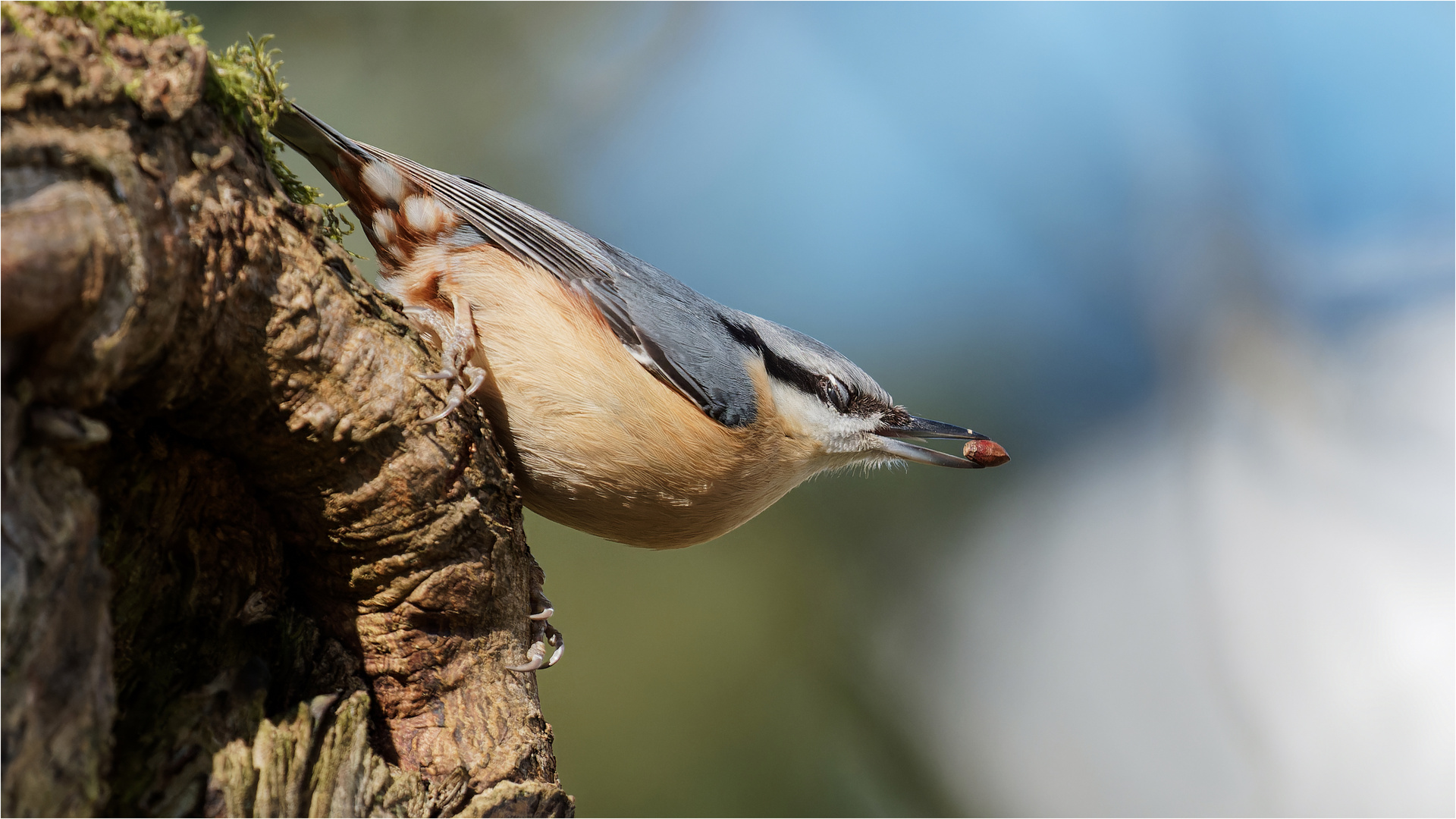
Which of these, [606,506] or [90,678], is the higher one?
[606,506]

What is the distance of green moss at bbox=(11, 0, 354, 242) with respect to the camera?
46.3 inches

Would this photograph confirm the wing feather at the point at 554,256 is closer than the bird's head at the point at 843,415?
Yes

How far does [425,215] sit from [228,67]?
843 mm

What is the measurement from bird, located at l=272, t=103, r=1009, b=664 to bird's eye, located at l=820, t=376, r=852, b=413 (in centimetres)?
23

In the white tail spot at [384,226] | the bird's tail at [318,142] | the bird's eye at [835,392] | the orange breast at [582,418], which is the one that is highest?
the bird's tail at [318,142]

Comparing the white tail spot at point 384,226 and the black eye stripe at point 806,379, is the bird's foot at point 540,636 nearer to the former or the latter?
the white tail spot at point 384,226

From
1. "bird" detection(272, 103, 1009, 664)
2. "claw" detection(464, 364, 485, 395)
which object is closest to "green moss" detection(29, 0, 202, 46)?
"bird" detection(272, 103, 1009, 664)

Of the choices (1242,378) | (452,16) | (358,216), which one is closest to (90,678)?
(358,216)

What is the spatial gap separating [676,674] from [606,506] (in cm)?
207

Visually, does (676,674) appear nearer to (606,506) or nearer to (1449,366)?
(606,506)

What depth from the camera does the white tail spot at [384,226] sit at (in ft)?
7.46

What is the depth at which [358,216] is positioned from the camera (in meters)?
2.33

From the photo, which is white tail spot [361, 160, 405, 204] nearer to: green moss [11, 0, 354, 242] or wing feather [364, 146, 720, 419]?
wing feather [364, 146, 720, 419]

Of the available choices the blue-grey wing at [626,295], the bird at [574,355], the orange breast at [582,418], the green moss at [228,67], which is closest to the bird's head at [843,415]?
the bird at [574,355]
